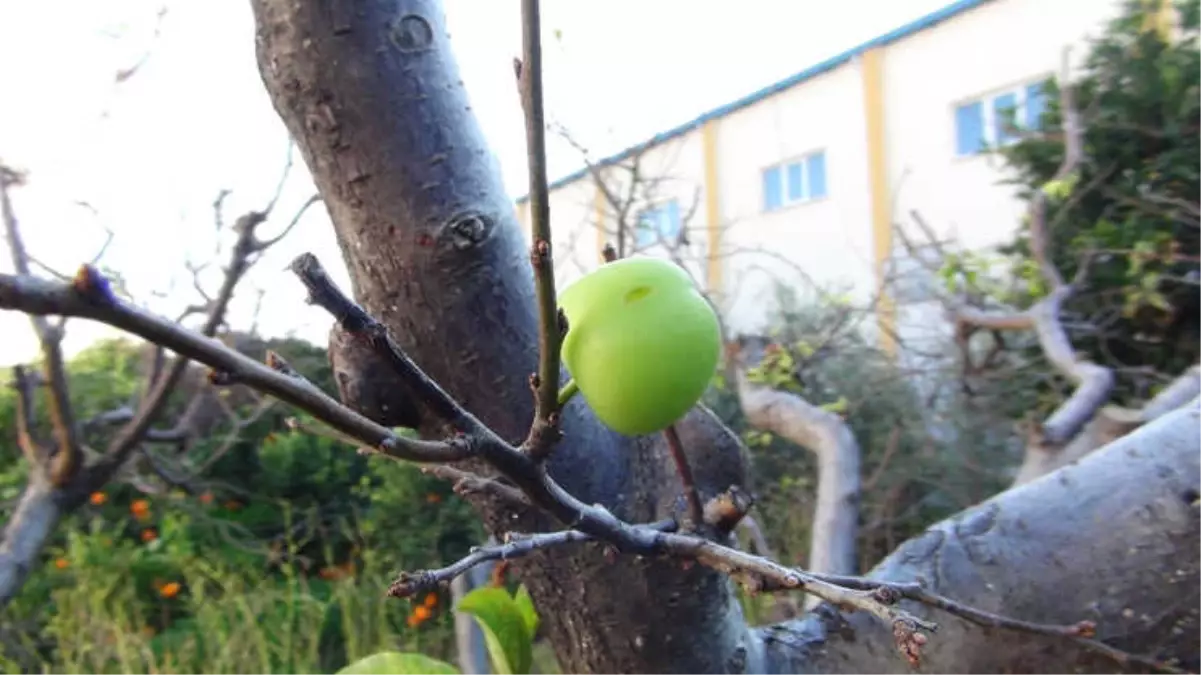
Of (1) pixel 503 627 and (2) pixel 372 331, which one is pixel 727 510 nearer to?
(1) pixel 503 627

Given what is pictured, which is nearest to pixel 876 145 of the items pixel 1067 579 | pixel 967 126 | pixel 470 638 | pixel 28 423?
pixel 967 126

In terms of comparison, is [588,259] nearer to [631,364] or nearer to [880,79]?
[880,79]

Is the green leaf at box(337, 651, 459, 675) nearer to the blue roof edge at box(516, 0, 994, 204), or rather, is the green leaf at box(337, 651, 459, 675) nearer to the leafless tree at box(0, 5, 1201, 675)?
→ the leafless tree at box(0, 5, 1201, 675)

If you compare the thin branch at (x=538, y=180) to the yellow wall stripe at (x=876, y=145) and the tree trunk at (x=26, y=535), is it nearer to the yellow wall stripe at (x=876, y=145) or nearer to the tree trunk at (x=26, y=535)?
the tree trunk at (x=26, y=535)

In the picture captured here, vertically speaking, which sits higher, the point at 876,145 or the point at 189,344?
the point at 876,145

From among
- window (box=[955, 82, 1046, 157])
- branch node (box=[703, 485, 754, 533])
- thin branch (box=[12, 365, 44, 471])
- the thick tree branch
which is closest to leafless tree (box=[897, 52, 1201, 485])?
the thick tree branch

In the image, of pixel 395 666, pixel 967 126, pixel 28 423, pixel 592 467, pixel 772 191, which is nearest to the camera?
pixel 395 666
